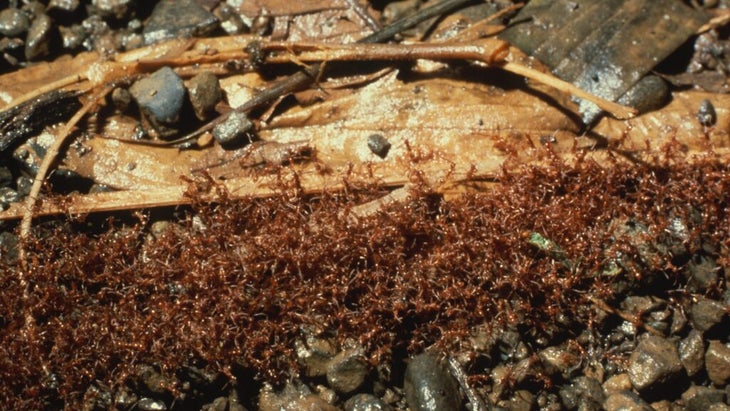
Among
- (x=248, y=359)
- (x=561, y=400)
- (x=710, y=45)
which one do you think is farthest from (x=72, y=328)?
(x=710, y=45)

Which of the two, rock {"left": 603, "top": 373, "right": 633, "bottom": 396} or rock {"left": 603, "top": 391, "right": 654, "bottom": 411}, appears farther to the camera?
rock {"left": 603, "top": 373, "right": 633, "bottom": 396}

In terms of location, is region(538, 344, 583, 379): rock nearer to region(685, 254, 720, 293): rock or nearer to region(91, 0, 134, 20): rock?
region(685, 254, 720, 293): rock

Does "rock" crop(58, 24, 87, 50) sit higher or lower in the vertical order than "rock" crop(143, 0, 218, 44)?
lower

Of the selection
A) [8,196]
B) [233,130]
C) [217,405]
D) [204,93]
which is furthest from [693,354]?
[8,196]

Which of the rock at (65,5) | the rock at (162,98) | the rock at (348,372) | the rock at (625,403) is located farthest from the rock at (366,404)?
the rock at (65,5)

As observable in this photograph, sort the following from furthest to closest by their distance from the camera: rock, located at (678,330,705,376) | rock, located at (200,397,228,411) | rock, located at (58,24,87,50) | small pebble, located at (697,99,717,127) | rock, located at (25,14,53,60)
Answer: rock, located at (58,24,87,50) → rock, located at (25,14,53,60) → small pebble, located at (697,99,717,127) → rock, located at (678,330,705,376) → rock, located at (200,397,228,411)

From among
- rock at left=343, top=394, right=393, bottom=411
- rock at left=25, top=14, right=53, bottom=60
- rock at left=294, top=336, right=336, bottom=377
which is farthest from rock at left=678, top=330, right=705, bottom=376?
rock at left=25, top=14, right=53, bottom=60
